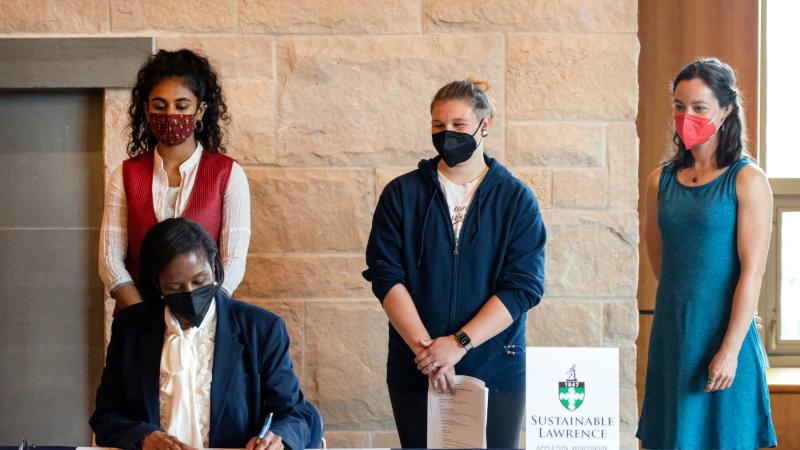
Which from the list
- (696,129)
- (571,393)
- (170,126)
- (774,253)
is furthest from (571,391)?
(774,253)

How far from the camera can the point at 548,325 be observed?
3377 millimetres

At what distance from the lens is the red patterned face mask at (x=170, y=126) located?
263 cm

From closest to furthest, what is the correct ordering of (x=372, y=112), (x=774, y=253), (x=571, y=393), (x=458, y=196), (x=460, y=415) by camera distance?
1. (x=571, y=393)
2. (x=460, y=415)
3. (x=458, y=196)
4. (x=372, y=112)
5. (x=774, y=253)

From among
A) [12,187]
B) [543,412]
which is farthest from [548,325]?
[12,187]

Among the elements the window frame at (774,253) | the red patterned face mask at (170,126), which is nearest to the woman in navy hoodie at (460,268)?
the red patterned face mask at (170,126)

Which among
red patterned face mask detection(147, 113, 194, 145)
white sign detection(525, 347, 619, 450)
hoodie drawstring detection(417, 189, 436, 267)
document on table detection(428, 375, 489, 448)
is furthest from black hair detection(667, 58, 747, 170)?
red patterned face mask detection(147, 113, 194, 145)

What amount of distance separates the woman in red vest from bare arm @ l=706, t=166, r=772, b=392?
4.34ft

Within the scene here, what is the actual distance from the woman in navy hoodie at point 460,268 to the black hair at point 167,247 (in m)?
0.67

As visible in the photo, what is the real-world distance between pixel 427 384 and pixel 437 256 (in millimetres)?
347

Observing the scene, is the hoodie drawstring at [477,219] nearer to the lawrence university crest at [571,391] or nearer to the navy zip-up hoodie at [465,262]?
the navy zip-up hoodie at [465,262]

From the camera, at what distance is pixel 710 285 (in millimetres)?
2473

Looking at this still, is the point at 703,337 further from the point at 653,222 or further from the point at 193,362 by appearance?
the point at 193,362

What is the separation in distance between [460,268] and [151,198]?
0.89 metres

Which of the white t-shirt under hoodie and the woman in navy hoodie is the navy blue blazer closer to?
the woman in navy hoodie
